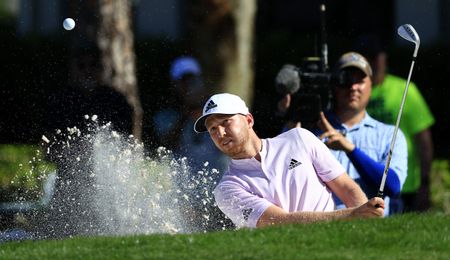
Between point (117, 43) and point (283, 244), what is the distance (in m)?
6.46

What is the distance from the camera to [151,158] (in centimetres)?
970

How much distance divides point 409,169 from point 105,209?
2.27 m

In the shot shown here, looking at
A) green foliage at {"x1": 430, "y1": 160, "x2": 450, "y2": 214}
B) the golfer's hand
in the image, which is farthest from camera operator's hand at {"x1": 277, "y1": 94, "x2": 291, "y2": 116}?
green foliage at {"x1": 430, "y1": 160, "x2": 450, "y2": 214}

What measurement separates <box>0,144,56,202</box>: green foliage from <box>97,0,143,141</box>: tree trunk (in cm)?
→ 110

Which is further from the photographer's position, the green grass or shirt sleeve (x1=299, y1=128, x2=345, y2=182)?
shirt sleeve (x1=299, y1=128, x2=345, y2=182)

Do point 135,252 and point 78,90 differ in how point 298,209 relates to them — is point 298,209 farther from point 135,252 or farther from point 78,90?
point 78,90

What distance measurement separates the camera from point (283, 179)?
7441 mm

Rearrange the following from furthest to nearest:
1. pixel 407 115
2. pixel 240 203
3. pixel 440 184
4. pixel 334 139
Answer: pixel 440 184, pixel 407 115, pixel 334 139, pixel 240 203

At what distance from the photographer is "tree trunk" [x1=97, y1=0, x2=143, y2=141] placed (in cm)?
1252

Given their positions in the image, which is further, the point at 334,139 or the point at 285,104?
the point at 285,104

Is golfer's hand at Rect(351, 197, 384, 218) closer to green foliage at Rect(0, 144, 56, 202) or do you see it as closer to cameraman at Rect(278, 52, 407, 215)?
cameraman at Rect(278, 52, 407, 215)

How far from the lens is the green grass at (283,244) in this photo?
20.8 feet

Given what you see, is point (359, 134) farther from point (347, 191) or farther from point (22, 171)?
point (22, 171)

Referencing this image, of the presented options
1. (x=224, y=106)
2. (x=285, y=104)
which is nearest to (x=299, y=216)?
(x=224, y=106)
